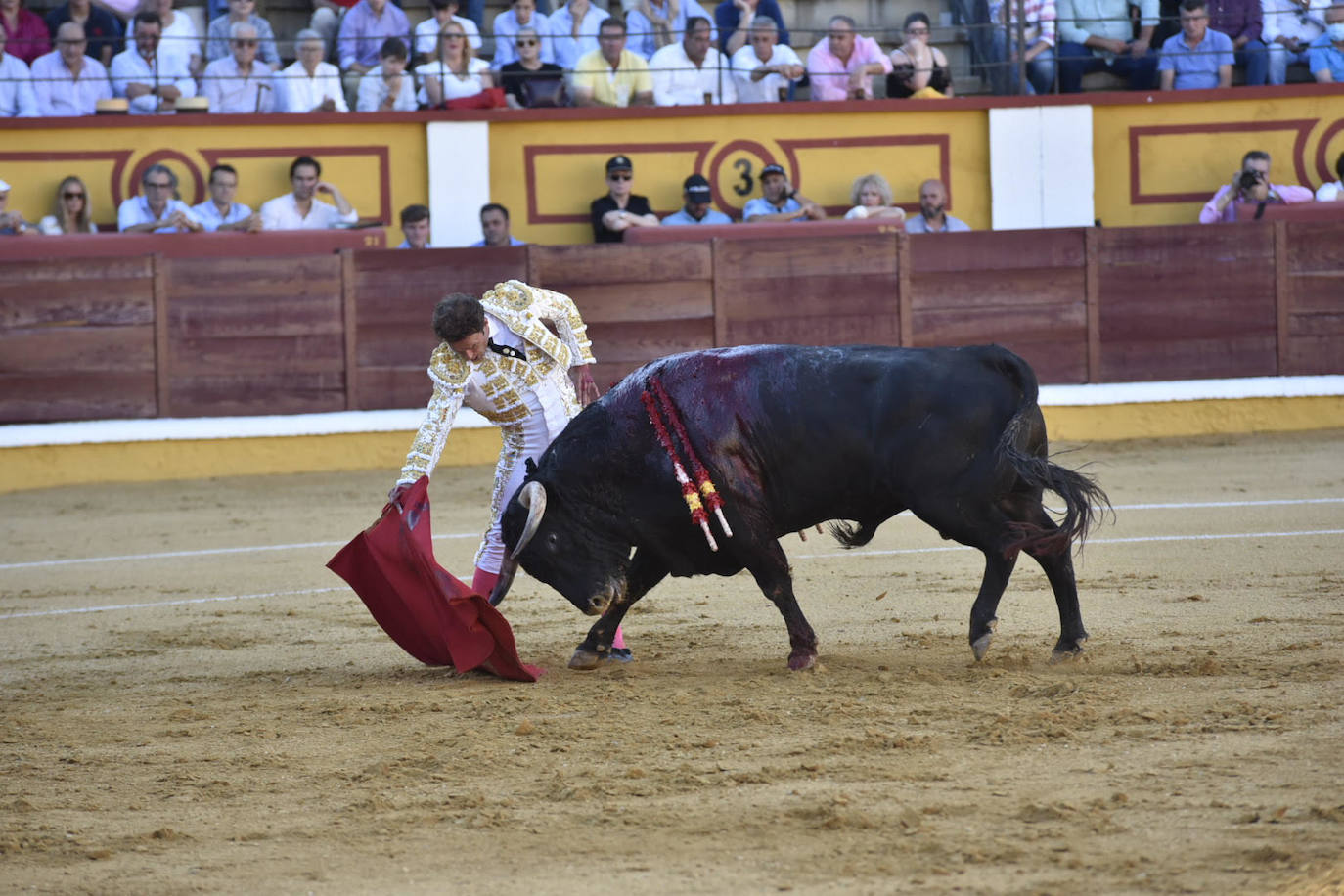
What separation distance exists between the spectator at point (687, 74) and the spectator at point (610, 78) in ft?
0.33

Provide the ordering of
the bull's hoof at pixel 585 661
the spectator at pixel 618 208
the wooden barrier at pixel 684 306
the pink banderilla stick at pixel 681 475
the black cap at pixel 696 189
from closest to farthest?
the pink banderilla stick at pixel 681 475 < the bull's hoof at pixel 585 661 < the wooden barrier at pixel 684 306 < the spectator at pixel 618 208 < the black cap at pixel 696 189

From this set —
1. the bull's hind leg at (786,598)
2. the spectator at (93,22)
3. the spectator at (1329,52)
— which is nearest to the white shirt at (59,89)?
the spectator at (93,22)

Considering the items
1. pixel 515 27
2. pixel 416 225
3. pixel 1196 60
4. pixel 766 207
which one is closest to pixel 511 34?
pixel 515 27

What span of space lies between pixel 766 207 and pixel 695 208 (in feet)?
1.39

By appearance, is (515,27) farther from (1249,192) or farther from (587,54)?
(1249,192)

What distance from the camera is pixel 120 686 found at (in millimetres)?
4336

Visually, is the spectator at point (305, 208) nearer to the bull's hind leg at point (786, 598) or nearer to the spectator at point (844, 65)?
the spectator at point (844, 65)

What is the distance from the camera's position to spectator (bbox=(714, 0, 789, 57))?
9898mm

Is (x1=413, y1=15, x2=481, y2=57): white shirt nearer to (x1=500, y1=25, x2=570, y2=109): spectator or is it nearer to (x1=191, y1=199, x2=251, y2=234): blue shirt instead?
(x1=500, y1=25, x2=570, y2=109): spectator

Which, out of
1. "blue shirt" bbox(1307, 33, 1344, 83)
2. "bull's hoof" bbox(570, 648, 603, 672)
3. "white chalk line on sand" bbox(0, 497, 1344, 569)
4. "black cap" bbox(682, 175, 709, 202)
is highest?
"blue shirt" bbox(1307, 33, 1344, 83)

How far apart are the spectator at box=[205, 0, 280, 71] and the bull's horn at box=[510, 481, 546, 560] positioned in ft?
19.4

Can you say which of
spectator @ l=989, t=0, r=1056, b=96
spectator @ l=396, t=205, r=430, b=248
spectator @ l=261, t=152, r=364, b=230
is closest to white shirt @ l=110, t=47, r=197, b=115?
spectator @ l=261, t=152, r=364, b=230

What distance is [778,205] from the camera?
9492 millimetres

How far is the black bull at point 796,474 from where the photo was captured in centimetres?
390
